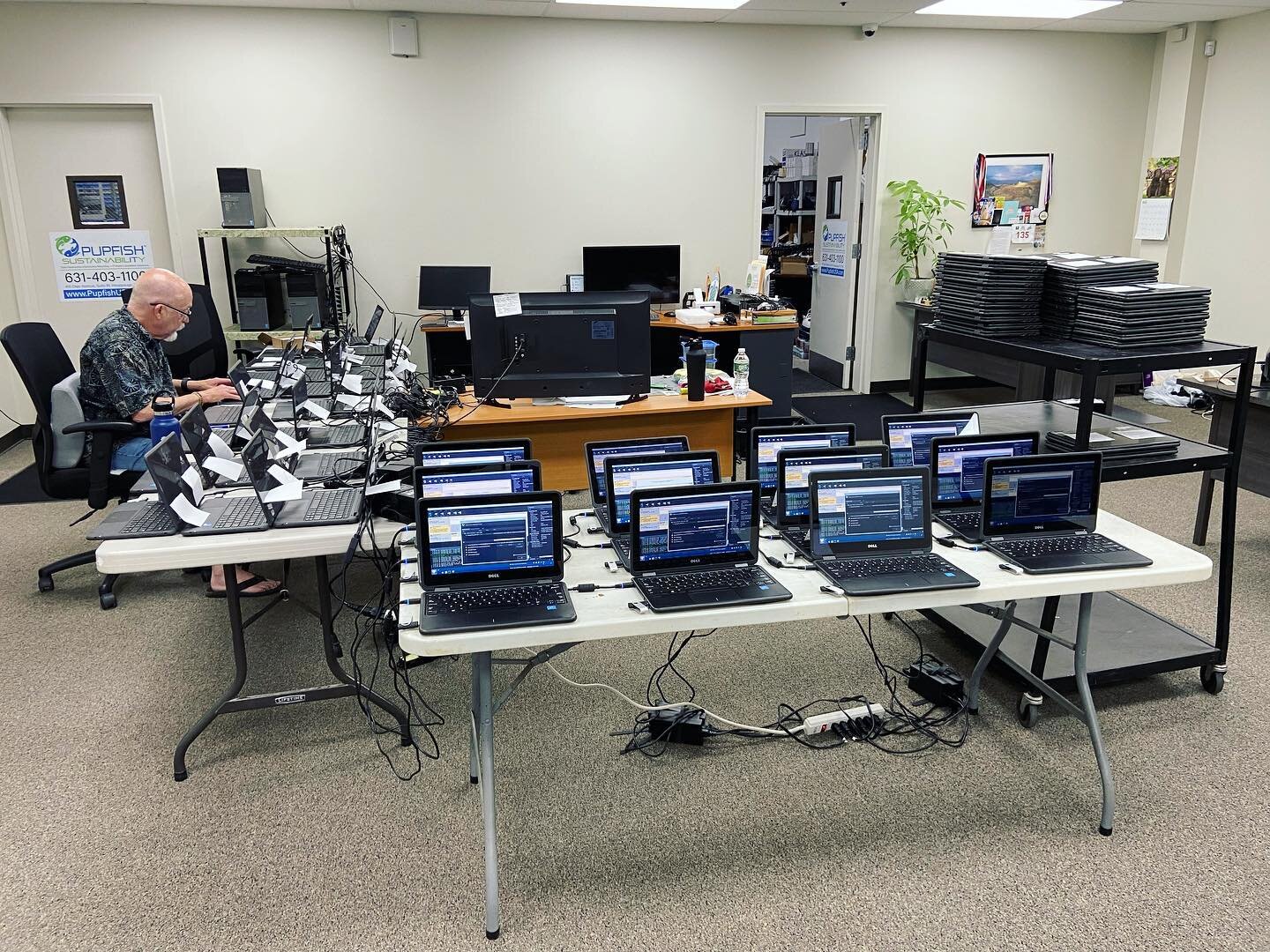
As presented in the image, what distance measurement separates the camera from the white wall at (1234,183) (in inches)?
239

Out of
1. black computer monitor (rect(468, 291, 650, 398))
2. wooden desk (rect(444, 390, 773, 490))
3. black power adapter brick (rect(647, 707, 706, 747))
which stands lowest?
black power adapter brick (rect(647, 707, 706, 747))

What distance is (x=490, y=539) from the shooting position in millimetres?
1965

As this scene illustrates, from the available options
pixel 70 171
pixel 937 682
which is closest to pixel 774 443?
pixel 937 682

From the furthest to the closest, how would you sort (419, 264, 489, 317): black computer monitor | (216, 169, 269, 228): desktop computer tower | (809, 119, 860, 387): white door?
1. (809, 119, 860, 387): white door
2. (419, 264, 489, 317): black computer monitor
3. (216, 169, 269, 228): desktop computer tower

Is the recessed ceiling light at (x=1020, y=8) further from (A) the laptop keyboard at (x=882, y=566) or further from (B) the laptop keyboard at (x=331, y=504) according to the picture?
(B) the laptop keyboard at (x=331, y=504)

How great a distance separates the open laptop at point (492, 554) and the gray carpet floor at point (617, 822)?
0.68m

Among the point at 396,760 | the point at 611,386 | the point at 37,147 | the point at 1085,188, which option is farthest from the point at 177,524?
the point at 1085,188

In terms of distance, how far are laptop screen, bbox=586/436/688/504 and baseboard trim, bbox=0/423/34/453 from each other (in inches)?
195

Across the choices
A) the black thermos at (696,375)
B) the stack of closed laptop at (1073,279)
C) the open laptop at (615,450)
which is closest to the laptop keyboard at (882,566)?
the open laptop at (615,450)

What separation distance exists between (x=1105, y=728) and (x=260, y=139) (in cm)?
576

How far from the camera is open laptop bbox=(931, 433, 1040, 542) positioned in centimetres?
238

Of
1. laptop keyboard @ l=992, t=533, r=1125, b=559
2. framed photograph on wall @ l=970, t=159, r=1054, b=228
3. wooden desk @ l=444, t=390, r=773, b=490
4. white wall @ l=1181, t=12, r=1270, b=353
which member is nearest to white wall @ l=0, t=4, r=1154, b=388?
Result: framed photograph on wall @ l=970, t=159, r=1054, b=228

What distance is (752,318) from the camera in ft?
19.6

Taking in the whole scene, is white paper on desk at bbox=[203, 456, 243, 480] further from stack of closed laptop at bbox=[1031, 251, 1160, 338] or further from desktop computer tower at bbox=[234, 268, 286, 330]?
desktop computer tower at bbox=[234, 268, 286, 330]
